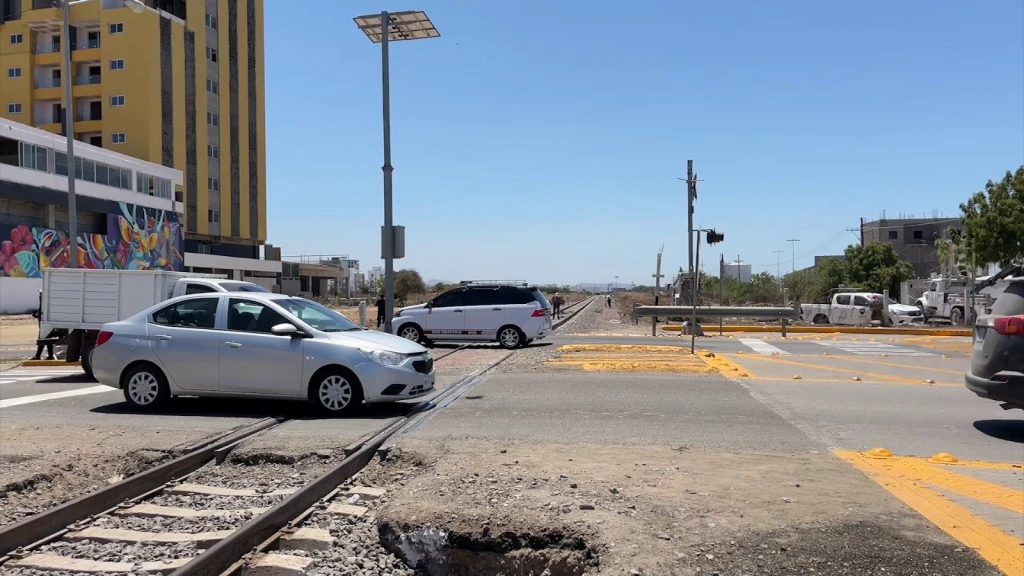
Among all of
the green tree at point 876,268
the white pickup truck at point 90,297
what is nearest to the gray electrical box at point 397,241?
the white pickup truck at point 90,297

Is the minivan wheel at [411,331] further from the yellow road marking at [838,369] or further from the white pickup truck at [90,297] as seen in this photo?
the yellow road marking at [838,369]

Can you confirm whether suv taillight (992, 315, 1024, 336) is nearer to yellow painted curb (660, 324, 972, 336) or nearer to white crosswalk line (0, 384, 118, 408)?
white crosswalk line (0, 384, 118, 408)

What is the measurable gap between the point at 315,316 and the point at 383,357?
1465 millimetres

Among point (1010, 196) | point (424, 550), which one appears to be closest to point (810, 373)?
point (424, 550)

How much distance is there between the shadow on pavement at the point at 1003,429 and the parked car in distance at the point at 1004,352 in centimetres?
45

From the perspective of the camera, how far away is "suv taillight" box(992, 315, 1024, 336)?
8727 millimetres

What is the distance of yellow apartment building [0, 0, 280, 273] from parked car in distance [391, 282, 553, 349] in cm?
4902

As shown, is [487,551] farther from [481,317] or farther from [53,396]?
[481,317]

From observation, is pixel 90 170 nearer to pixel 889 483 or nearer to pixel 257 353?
pixel 257 353

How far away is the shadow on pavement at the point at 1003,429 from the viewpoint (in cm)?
923

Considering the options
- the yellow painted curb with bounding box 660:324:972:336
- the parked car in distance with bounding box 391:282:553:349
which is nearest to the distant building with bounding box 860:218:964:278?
the yellow painted curb with bounding box 660:324:972:336

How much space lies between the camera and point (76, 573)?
497 cm

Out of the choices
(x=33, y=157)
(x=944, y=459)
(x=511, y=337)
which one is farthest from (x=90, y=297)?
(x=33, y=157)

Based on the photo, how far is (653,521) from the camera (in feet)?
17.6
